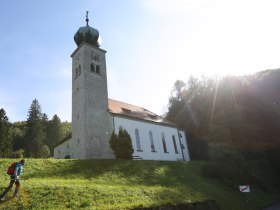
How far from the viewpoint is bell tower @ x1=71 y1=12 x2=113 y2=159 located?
33688 millimetres

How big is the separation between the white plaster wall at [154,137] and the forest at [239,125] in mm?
5216

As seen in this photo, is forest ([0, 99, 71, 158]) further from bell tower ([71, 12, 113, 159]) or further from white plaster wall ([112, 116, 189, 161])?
white plaster wall ([112, 116, 189, 161])

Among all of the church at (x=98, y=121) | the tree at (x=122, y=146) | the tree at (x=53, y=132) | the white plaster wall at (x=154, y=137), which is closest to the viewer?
the tree at (x=122, y=146)

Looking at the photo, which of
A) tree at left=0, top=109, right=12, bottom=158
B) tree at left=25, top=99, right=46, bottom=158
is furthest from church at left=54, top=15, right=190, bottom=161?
tree at left=25, top=99, right=46, bottom=158

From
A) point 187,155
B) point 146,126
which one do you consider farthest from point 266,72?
point 146,126

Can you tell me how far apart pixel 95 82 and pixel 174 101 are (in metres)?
25.7

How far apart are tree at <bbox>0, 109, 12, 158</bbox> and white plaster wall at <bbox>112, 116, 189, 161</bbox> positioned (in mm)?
23803

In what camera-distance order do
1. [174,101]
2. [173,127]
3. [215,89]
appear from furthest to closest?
[174,101], [215,89], [173,127]

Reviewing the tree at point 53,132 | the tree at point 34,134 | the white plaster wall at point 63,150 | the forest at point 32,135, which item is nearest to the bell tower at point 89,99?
the white plaster wall at point 63,150

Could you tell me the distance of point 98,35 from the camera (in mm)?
40844

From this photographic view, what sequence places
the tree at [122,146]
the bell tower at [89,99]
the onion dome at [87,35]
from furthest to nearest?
the onion dome at [87,35]
the bell tower at [89,99]
the tree at [122,146]

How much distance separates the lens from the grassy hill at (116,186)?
47.4ft

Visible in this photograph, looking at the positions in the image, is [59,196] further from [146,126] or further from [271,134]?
[271,134]

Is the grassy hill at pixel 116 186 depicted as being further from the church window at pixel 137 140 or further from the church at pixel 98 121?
the church at pixel 98 121
